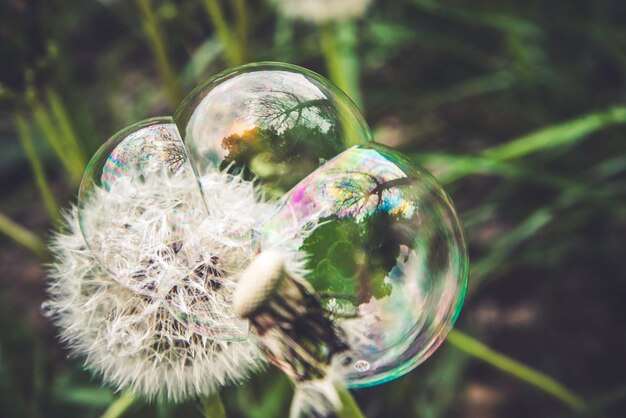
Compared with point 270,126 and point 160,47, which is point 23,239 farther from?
point 270,126

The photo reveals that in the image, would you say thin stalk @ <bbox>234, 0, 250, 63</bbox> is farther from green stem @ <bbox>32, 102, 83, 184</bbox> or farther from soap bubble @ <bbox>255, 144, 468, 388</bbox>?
soap bubble @ <bbox>255, 144, 468, 388</bbox>

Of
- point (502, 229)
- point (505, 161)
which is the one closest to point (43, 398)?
point (505, 161)

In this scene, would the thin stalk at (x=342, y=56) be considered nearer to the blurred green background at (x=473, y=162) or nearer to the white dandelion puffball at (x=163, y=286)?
the blurred green background at (x=473, y=162)

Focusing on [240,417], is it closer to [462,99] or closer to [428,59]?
[462,99]

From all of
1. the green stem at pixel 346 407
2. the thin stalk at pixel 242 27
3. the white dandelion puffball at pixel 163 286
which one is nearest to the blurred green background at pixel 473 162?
the thin stalk at pixel 242 27

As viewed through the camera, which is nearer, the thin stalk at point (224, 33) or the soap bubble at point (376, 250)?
the soap bubble at point (376, 250)

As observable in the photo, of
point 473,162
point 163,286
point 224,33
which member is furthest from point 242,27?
point 163,286
